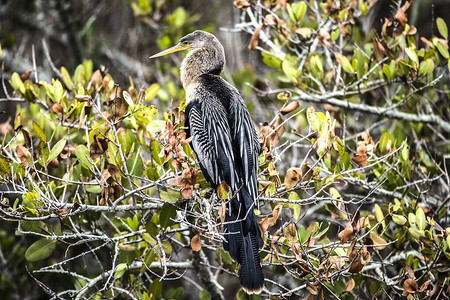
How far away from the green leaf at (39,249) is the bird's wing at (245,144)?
102 cm

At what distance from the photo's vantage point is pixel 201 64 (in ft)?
10.1

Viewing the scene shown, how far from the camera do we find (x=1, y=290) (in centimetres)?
373

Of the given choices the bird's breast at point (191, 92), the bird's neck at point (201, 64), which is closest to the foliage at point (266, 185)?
the bird's breast at point (191, 92)

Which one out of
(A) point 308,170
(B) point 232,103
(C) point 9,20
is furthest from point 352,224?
(C) point 9,20

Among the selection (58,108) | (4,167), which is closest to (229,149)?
(58,108)

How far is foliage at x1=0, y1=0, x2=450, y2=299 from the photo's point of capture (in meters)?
2.29

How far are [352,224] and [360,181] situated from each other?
49 centimetres

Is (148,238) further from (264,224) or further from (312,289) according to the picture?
(312,289)

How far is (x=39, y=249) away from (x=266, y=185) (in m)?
1.18

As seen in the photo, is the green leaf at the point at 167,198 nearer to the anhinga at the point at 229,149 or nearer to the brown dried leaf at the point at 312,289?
the anhinga at the point at 229,149

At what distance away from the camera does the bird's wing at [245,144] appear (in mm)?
2430

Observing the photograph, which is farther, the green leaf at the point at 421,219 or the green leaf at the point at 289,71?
the green leaf at the point at 289,71

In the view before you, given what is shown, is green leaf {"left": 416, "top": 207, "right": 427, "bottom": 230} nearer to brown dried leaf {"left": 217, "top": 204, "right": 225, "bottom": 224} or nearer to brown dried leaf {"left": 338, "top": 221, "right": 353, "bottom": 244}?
brown dried leaf {"left": 338, "top": 221, "right": 353, "bottom": 244}

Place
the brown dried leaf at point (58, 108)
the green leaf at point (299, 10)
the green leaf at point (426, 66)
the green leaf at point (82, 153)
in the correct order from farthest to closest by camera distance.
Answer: the green leaf at point (299, 10) < the green leaf at point (426, 66) < the brown dried leaf at point (58, 108) < the green leaf at point (82, 153)
